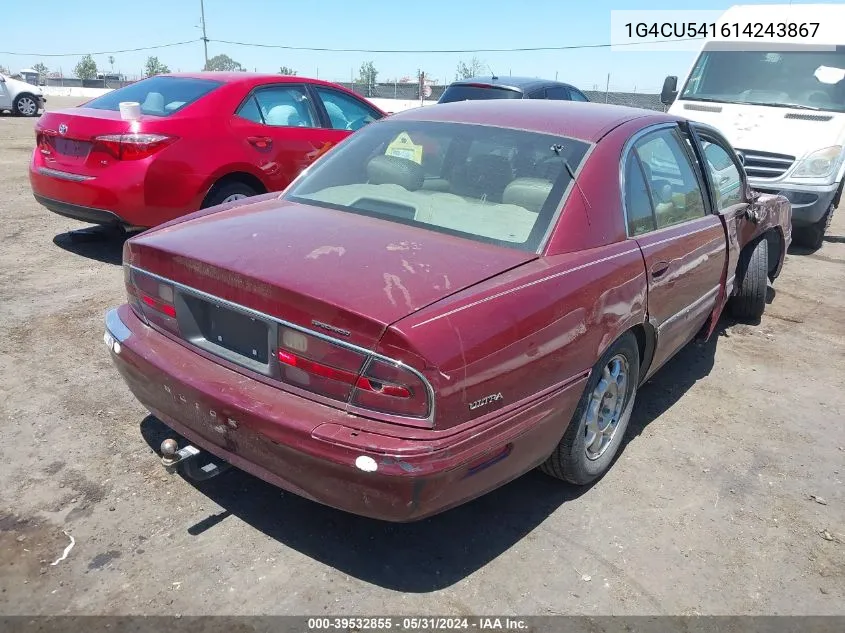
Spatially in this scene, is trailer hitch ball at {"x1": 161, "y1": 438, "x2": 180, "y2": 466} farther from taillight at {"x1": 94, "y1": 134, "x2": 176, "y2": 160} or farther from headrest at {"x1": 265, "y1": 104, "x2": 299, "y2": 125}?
headrest at {"x1": 265, "y1": 104, "x2": 299, "y2": 125}

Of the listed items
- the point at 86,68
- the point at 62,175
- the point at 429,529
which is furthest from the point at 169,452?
the point at 86,68

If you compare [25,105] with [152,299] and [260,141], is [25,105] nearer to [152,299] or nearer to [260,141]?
[260,141]

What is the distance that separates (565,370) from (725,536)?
106 cm

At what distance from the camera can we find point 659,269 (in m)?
3.22

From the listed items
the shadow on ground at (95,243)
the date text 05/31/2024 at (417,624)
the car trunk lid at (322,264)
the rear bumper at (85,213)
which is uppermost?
the car trunk lid at (322,264)

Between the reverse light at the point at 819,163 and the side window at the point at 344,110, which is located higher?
the side window at the point at 344,110

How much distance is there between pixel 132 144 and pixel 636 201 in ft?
12.5

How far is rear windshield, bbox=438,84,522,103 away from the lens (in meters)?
9.52

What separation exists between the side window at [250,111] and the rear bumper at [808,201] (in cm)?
515

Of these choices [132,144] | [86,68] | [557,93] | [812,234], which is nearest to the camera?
[132,144]

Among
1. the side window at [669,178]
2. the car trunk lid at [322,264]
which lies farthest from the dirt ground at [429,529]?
the side window at [669,178]

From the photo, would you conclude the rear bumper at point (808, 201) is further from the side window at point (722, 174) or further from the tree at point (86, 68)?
the tree at point (86, 68)

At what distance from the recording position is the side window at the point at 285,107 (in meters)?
6.10

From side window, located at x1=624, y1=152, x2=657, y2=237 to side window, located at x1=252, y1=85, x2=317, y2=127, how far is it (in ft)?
12.3
